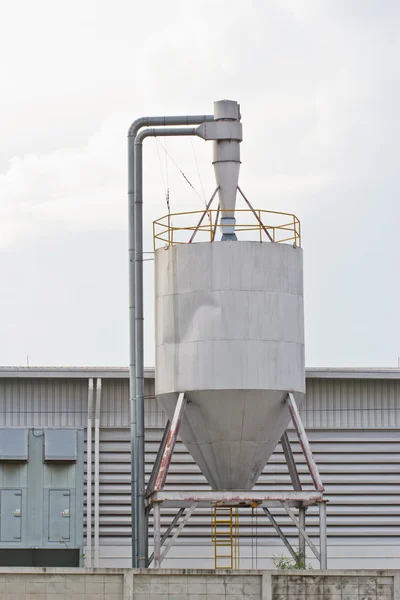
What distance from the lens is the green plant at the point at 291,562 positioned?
30169 mm

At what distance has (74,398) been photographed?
34.0 m

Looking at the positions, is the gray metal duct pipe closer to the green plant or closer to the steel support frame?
the steel support frame

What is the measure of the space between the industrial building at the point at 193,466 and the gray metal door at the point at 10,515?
0.03 meters

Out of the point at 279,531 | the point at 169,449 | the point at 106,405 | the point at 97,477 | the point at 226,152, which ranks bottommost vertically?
the point at 279,531

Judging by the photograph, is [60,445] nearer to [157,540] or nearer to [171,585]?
[157,540]

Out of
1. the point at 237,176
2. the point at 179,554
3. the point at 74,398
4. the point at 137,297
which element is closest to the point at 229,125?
the point at 237,176

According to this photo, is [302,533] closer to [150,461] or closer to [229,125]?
[150,461]

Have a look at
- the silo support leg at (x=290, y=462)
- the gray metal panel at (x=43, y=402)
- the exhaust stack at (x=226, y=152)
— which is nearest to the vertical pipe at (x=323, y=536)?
the silo support leg at (x=290, y=462)

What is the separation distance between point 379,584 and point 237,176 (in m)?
9.40

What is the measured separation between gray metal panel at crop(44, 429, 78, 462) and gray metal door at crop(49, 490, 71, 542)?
31.7 inches

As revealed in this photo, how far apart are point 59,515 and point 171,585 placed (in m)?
7.39

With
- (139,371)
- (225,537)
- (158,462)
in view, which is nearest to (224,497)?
(158,462)

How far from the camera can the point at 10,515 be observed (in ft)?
108

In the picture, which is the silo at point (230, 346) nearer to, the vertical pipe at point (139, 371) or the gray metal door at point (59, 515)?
the vertical pipe at point (139, 371)
